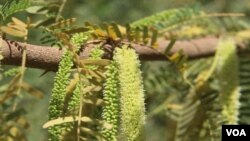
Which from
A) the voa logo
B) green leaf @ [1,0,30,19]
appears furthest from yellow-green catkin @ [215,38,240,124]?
green leaf @ [1,0,30,19]

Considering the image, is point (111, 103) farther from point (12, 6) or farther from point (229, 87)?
point (229, 87)

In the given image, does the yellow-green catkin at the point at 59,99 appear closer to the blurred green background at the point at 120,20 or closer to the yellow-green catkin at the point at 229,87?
the yellow-green catkin at the point at 229,87

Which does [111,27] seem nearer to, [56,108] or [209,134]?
[56,108]

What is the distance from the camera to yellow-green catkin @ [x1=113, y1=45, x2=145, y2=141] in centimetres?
70

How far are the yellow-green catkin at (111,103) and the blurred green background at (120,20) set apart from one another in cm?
63

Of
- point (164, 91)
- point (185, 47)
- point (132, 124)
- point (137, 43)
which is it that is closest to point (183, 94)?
point (164, 91)

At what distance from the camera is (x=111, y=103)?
72cm

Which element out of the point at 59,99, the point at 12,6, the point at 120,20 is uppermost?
the point at 120,20

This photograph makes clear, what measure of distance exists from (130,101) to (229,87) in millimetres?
361

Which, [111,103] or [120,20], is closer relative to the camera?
[111,103]

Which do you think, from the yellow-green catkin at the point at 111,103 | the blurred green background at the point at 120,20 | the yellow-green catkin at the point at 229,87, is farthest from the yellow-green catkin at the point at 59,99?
the blurred green background at the point at 120,20

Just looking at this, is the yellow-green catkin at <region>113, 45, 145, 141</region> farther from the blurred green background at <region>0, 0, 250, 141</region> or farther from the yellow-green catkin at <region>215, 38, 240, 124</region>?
the blurred green background at <region>0, 0, 250, 141</region>

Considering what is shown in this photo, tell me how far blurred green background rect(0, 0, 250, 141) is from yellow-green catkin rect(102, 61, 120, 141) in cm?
63

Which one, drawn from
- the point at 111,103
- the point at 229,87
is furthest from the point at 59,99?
the point at 229,87
